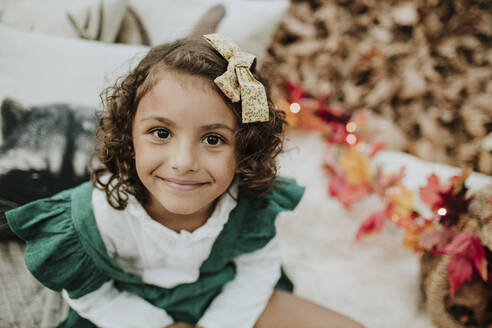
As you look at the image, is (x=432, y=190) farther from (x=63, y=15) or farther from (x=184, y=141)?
(x=63, y=15)

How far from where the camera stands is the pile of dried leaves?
1.71 m

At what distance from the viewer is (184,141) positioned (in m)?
0.77

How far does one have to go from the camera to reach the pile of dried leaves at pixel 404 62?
1.71 metres

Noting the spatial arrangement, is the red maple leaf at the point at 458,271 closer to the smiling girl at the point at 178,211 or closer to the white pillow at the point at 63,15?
the smiling girl at the point at 178,211

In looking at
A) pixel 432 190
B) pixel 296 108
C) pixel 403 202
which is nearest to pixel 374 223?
pixel 403 202

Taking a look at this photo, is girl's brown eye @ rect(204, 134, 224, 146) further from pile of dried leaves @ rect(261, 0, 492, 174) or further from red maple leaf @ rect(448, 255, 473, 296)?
pile of dried leaves @ rect(261, 0, 492, 174)

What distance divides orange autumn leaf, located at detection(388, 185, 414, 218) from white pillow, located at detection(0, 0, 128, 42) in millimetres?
1137

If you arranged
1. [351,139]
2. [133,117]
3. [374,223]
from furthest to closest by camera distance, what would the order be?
[351,139] < [374,223] < [133,117]

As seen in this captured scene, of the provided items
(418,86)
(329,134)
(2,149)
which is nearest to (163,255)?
(2,149)

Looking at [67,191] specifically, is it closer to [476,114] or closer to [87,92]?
[87,92]

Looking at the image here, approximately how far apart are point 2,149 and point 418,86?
165cm

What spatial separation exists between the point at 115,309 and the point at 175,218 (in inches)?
10.6

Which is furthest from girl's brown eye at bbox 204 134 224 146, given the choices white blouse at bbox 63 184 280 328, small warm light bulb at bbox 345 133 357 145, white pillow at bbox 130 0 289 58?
small warm light bulb at bbox 345 133 357 145

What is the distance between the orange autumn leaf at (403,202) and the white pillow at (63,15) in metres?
1.14
